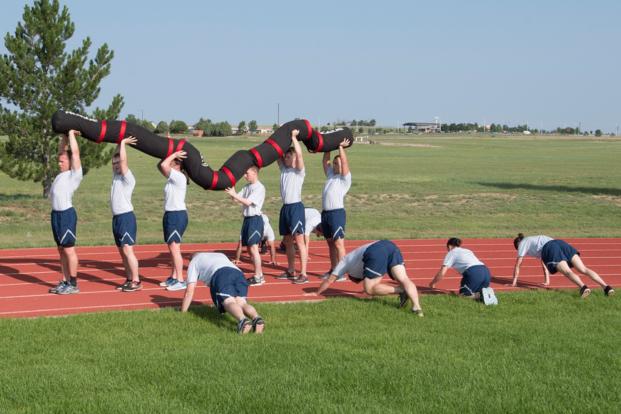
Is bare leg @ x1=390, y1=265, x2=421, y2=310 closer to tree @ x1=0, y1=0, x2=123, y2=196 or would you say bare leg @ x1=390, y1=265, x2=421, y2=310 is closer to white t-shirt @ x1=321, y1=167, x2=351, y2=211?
white t-shirt @ x1=321, y1=167, x2=351, y2=211

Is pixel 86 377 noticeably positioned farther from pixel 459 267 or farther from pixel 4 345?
pixel 459 267

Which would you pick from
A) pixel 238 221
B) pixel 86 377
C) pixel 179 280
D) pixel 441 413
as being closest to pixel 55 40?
pixel 238 221

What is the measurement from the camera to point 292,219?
42.8 feet

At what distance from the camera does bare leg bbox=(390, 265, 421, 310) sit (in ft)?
35.0

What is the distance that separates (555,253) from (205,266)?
5.19 meters

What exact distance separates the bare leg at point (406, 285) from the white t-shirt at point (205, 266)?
206cm

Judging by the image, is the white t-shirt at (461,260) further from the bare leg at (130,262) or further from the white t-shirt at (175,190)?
the bare leg at (130,262)

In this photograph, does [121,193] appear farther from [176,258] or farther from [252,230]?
[252,230]

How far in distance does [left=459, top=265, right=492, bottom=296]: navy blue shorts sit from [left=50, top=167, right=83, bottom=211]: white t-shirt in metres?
5.42

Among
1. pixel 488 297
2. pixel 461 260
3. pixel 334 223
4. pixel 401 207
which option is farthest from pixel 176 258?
pixel 401 207

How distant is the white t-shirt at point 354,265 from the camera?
11.1 metres

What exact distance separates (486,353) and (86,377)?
154 inches

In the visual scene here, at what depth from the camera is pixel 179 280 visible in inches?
492

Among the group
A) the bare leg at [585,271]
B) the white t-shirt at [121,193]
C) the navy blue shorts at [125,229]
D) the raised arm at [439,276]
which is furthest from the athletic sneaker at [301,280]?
the bare leg at [585,271]
